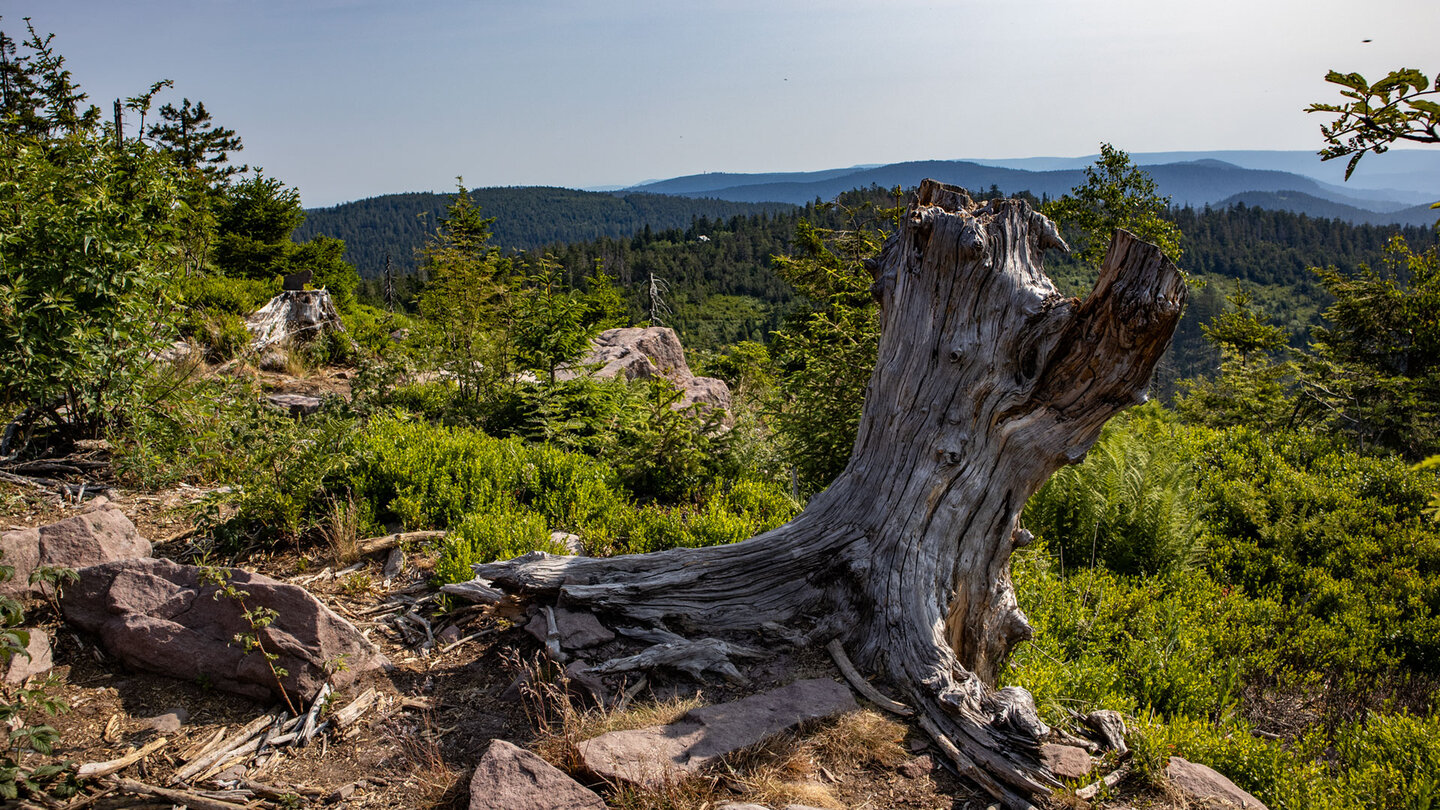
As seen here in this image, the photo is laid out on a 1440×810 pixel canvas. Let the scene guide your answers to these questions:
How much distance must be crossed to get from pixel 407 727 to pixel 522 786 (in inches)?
44.3

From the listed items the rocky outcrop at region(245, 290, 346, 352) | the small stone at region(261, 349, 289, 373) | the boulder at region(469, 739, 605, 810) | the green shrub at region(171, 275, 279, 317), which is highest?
the green shrub at region(171, 275, 279, 317)

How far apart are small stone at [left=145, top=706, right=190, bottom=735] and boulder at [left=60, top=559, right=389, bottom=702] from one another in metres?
0.21

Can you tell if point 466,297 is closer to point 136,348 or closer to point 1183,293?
point 136,348

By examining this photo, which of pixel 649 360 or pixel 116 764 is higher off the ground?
pixel 649 360

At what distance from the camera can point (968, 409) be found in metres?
4.22

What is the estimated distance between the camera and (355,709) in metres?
3.69

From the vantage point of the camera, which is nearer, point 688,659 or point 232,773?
point 232,773

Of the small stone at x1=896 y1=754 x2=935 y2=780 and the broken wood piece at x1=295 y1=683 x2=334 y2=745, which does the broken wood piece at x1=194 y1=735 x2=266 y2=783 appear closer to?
the broken wood piece at x1=295 y1=683 x2=334 y2=745

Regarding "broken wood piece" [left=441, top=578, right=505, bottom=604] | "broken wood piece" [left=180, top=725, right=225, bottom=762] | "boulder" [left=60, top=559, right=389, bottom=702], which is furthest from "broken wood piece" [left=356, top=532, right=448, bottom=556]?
"broken wood piece" [left=180, top=725, right=225, bottom=762]

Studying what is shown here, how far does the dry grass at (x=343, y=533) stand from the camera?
524 cm

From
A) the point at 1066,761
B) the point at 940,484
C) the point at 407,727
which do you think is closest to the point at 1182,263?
the point at 940,484

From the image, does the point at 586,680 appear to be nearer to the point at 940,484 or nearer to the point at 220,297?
the point at 940,484

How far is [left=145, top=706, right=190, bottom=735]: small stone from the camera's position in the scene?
3.46 m

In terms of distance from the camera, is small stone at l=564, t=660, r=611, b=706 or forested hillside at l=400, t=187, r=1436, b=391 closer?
small stone at l=564, t=660, r=611, b=706
